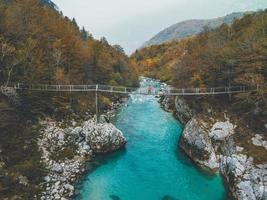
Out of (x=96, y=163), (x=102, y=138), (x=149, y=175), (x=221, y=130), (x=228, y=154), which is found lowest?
(x=149, y=175)

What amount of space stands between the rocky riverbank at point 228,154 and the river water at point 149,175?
125cm

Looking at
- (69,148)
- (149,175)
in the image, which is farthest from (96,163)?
(149,175)

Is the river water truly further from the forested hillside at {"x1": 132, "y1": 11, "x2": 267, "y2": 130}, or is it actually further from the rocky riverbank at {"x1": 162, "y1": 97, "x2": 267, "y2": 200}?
the forested hillside at {"x1": 132, "y1": 11, "x2": 267, "y2": 130}

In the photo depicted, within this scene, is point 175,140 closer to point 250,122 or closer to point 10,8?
point 250,122

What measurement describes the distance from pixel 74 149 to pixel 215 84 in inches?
820

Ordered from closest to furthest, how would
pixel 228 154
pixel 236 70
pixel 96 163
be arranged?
1. pixel 228 154
2. pixel 96 163
3. pixel 236 70

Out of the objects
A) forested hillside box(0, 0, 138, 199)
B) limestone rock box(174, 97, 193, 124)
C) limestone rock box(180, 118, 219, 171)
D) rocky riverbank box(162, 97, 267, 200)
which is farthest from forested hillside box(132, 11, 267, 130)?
forested hillside box(0, 0, 138, 199)

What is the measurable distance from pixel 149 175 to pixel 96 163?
6.50 m

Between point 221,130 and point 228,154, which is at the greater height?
point 221,130

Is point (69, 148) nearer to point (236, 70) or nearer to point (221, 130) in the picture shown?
point (221, 130)

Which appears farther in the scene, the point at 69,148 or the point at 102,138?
the point at 102,138

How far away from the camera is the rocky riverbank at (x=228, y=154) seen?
27438 mm

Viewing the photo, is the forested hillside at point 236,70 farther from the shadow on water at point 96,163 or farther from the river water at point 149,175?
the shadow on water at point 96,163

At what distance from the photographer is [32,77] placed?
40.8 metres
